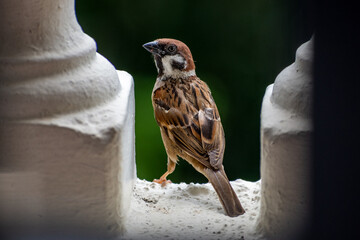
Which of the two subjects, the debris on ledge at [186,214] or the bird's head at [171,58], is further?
the bird's head at [171,58]

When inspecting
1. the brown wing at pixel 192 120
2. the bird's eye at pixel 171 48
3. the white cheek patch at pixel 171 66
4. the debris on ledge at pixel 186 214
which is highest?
the bird's eye at pixel 171 48

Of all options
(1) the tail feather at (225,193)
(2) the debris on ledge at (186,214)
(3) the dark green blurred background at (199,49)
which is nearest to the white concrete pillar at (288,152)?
(2) the debris on ledge at (186,214)

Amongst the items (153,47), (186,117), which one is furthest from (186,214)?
(153,47)

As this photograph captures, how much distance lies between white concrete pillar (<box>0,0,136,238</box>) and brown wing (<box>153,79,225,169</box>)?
0.79 metres

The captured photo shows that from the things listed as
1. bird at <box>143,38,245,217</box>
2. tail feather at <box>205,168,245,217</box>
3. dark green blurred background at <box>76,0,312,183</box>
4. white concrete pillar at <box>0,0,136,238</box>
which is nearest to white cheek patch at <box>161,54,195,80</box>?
bird at <box>143,38,245,217</box>

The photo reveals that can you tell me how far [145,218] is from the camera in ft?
6.06

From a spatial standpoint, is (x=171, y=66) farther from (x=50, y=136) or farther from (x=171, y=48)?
(x=50, y=136)

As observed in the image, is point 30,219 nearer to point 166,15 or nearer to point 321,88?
point 321,88

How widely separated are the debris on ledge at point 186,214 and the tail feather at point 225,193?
3 cm

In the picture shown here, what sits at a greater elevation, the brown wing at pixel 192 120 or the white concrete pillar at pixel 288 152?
the white concrete pillar at pixel 288 152

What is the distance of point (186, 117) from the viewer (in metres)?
2.54

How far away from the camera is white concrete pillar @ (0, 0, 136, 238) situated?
5.03ft

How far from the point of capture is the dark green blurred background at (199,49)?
10.5ft

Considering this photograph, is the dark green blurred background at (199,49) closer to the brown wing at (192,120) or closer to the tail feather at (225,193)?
the brown wing at (192,120)
